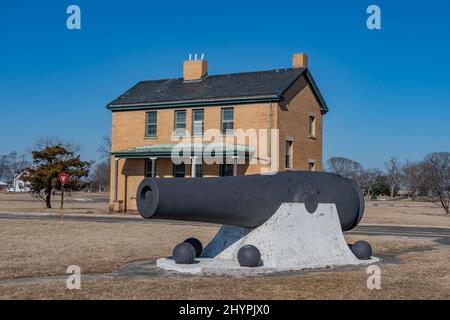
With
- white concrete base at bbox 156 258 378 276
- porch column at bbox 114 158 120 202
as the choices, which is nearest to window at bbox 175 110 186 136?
porch column at bbox 114 158 120 202

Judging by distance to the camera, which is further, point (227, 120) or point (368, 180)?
point (368, 180)

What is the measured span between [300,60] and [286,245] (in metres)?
24.8

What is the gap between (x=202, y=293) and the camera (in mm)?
8469

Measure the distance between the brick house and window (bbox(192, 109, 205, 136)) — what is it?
55 mm

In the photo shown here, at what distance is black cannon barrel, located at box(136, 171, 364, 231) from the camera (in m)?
9.60

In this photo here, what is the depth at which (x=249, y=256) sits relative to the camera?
10430mm

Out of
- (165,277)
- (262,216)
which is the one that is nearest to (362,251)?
(262,216)

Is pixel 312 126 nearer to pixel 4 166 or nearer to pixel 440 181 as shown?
pixel 440 181

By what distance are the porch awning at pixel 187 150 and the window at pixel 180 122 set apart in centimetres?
79

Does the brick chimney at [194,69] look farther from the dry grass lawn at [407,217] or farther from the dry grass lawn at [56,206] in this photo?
the dry grass lawn at [407,217]

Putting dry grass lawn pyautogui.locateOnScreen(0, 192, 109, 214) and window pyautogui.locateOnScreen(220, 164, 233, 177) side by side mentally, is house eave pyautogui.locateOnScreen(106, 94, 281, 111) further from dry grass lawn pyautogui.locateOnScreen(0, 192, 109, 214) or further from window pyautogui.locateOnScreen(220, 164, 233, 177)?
dry grass lawn pyautogui.locateOnScreen(0, 192, 109, 214)

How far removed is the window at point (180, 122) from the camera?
111 ft

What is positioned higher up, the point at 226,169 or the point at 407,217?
the point at 226,169
